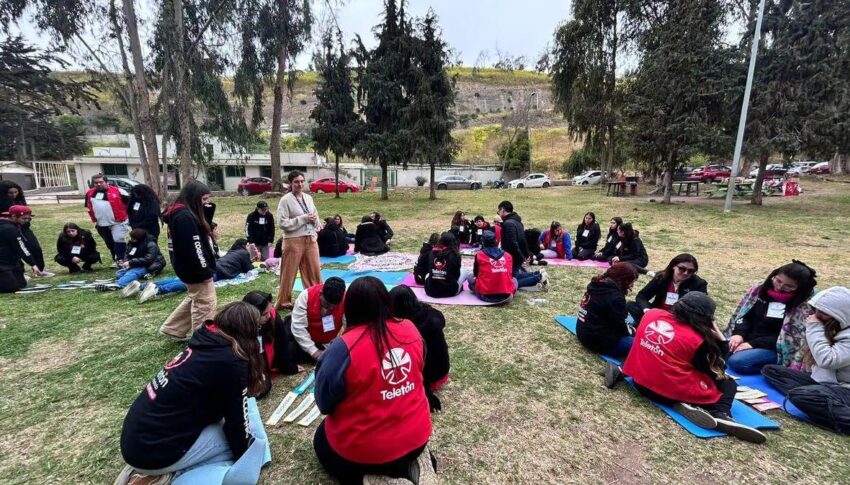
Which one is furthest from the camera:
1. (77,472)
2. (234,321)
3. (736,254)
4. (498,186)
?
(498,186)

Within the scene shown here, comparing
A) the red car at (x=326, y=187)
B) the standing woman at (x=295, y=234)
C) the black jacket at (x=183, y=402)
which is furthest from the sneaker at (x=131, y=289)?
the red car at (x=326, y=187)

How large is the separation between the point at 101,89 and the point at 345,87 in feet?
34.6

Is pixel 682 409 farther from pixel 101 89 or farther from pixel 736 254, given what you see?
pixel 101 89

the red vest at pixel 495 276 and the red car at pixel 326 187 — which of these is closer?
the red vest at pixel 495 276

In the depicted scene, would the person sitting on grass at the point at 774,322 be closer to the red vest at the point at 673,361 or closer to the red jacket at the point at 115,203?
the red vest at the point at 673,361

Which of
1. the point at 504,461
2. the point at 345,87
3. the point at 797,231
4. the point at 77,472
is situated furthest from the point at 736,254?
the point at 345,87

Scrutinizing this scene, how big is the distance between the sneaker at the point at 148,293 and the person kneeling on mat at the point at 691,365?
5.96m

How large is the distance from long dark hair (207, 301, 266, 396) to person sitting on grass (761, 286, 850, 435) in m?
3.83

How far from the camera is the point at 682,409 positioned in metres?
2.88

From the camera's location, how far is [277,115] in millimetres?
21406

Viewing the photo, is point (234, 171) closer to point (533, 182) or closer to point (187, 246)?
point (533, 182)

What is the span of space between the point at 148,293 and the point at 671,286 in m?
6.53

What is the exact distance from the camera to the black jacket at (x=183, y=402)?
188cm

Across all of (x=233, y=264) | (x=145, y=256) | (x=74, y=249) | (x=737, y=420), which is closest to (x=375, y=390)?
(x=737, y=420)
